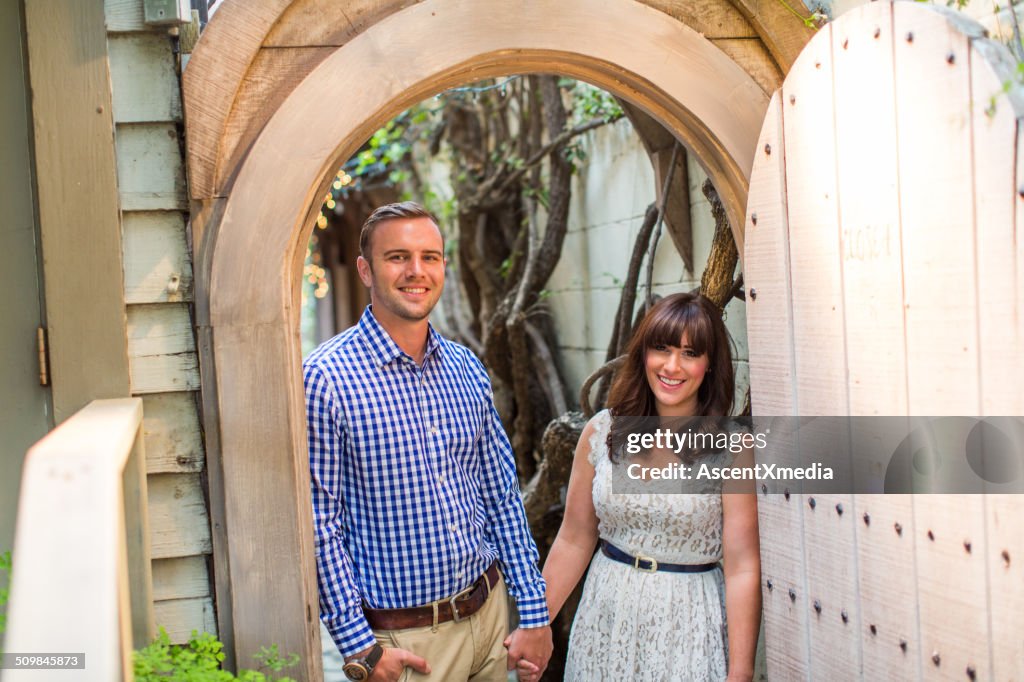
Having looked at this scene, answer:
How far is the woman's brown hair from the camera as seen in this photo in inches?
94.8

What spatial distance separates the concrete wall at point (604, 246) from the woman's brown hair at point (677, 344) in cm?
89

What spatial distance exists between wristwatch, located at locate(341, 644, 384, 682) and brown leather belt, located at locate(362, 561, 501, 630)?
88 mm

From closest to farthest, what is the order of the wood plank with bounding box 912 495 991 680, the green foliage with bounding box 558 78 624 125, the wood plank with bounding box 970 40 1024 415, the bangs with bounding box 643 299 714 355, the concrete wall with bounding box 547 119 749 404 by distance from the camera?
Result: the wood plank with bounding box 970 40 1024 415 → the wood plank with bounding box 912 495 991 680 → the bangs with bounding box 643 299 714 355 → the concrete wall with bounding box 547 119 749 404 → the green foliage with bounding box 558 78 624 125

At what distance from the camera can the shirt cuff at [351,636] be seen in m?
2.18

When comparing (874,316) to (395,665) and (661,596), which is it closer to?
(661,596)

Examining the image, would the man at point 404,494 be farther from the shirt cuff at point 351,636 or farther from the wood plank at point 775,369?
the wood plank at point 775,369

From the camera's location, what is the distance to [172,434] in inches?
79.8

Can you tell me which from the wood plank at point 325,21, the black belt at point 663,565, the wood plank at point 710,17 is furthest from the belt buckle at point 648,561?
the wood plank at point 325,21

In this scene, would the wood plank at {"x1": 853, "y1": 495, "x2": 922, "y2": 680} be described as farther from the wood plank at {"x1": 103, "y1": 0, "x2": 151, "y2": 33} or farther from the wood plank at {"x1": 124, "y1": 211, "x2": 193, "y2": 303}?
the wood plank at {"x1": 103, "y1": 0, "x2": 151, "y2": 33}

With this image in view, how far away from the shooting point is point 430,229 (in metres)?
2.41

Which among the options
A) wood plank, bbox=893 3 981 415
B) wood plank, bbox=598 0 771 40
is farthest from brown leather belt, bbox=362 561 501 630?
wood plank, bbox=598 0 771 40

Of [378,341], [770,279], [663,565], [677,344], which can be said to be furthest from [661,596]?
[378,341]

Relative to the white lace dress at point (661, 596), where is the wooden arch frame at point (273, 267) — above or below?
above

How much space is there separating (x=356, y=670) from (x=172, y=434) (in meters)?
0.68
